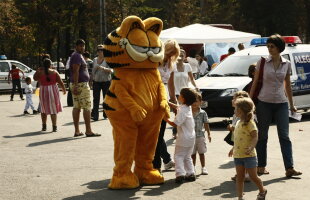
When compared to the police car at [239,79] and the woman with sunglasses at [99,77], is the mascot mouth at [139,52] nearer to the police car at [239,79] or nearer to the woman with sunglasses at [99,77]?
the police car at [239,79]

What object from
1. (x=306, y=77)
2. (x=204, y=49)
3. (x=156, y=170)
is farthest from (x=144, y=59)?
(x=204, y=49)

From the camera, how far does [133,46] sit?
27.6ft

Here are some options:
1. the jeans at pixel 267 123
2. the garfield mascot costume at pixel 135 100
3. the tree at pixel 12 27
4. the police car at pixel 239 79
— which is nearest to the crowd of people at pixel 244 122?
the jeans at pixel 267 123

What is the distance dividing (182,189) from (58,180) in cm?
172

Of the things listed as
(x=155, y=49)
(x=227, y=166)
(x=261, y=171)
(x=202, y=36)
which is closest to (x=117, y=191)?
(x=155, y=49)

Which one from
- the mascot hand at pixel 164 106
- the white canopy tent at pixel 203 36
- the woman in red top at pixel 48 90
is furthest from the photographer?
the white canopy tent at pixel 203 36

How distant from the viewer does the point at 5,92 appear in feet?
113

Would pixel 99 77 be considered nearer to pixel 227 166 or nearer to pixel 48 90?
pixel 48 90

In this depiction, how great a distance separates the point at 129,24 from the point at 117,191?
6.51 ft

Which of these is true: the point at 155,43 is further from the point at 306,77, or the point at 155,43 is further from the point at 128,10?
the point at 128,10

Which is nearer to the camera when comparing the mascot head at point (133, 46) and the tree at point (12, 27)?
the mascot head at point (133, 46)

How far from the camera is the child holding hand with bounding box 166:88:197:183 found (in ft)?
28.6

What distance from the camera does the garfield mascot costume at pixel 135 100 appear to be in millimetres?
8289

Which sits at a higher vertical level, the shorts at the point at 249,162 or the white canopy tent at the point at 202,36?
the white canopy tent at the point at 202,36
